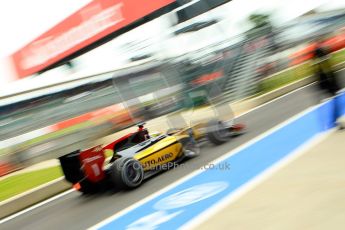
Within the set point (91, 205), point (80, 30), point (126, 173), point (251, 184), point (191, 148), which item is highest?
point (80, 30)

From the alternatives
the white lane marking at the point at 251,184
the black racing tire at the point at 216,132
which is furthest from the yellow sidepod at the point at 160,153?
the white lane marking at the point at 251,184

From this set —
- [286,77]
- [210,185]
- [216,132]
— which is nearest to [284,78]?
[286,77]

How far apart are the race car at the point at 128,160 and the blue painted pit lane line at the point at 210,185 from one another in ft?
2.89

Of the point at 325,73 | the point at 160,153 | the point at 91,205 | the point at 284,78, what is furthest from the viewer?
the point at 284,78

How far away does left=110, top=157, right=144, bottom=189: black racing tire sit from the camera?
22.9 ft

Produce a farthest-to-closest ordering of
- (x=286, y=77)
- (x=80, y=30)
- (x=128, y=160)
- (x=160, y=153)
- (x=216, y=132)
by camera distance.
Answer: (x=286, y=77), (x=80, y=30), (x=216, y=132), (x=160, y=153), (x=128, y=160)

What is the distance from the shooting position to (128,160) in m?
7.02

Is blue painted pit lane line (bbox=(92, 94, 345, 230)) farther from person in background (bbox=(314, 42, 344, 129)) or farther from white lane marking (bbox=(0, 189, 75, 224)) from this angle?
white lane marking (bbox=(0, 189, 75, 224))

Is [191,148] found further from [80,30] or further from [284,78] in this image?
[284,78]

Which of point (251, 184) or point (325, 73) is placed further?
point (325, 73)

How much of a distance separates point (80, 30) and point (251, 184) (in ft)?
48.1

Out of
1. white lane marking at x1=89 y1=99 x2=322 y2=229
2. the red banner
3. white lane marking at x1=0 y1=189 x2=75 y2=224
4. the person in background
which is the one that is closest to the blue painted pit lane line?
white lane marking at x1=89 y1=99 x2=322 y2=229

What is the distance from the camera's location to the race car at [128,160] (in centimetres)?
712

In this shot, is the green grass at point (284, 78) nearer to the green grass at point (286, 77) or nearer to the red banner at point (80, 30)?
the green grass at point (286, 77)
